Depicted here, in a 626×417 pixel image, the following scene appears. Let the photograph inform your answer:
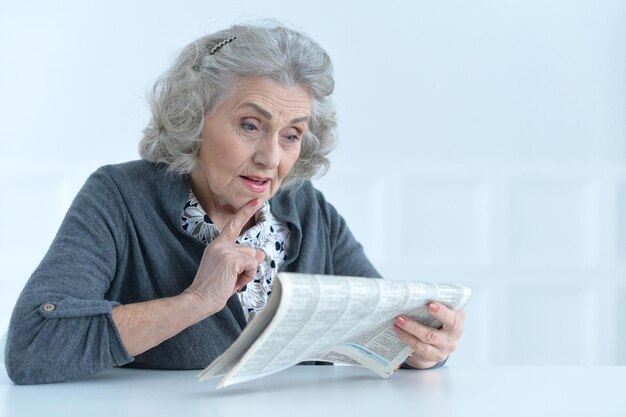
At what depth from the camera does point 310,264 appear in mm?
2078

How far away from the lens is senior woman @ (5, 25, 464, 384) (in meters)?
1.59

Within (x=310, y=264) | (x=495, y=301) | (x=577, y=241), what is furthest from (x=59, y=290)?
(x=577, y=241)

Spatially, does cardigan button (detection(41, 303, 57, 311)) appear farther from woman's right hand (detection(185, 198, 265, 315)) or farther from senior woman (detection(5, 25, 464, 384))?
woman's right hand (detection(185, 198, 265, 315))

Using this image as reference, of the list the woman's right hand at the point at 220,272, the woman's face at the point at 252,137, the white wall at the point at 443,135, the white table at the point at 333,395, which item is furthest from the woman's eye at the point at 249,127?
the white wall at the point at 443,135

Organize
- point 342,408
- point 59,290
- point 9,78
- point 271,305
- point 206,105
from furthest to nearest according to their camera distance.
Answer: point 9,78, point 206,105, point 59,290, point 342,408, point 271,305

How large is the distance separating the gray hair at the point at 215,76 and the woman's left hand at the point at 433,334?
0.60m

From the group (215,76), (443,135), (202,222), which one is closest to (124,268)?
(202,222)

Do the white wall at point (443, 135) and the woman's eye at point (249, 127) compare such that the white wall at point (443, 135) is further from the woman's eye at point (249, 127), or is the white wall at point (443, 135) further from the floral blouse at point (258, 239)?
the woman's eye at point (249, 127)

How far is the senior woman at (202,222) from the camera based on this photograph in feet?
5.21

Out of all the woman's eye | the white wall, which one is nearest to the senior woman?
the woman's eye

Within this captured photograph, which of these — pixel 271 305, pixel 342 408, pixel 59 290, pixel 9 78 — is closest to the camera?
pixel 271 305

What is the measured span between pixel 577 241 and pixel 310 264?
2.52 m

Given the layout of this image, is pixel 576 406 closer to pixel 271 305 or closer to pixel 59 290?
pixel 271 305

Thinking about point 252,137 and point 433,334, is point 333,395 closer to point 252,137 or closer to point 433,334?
point 433,334
